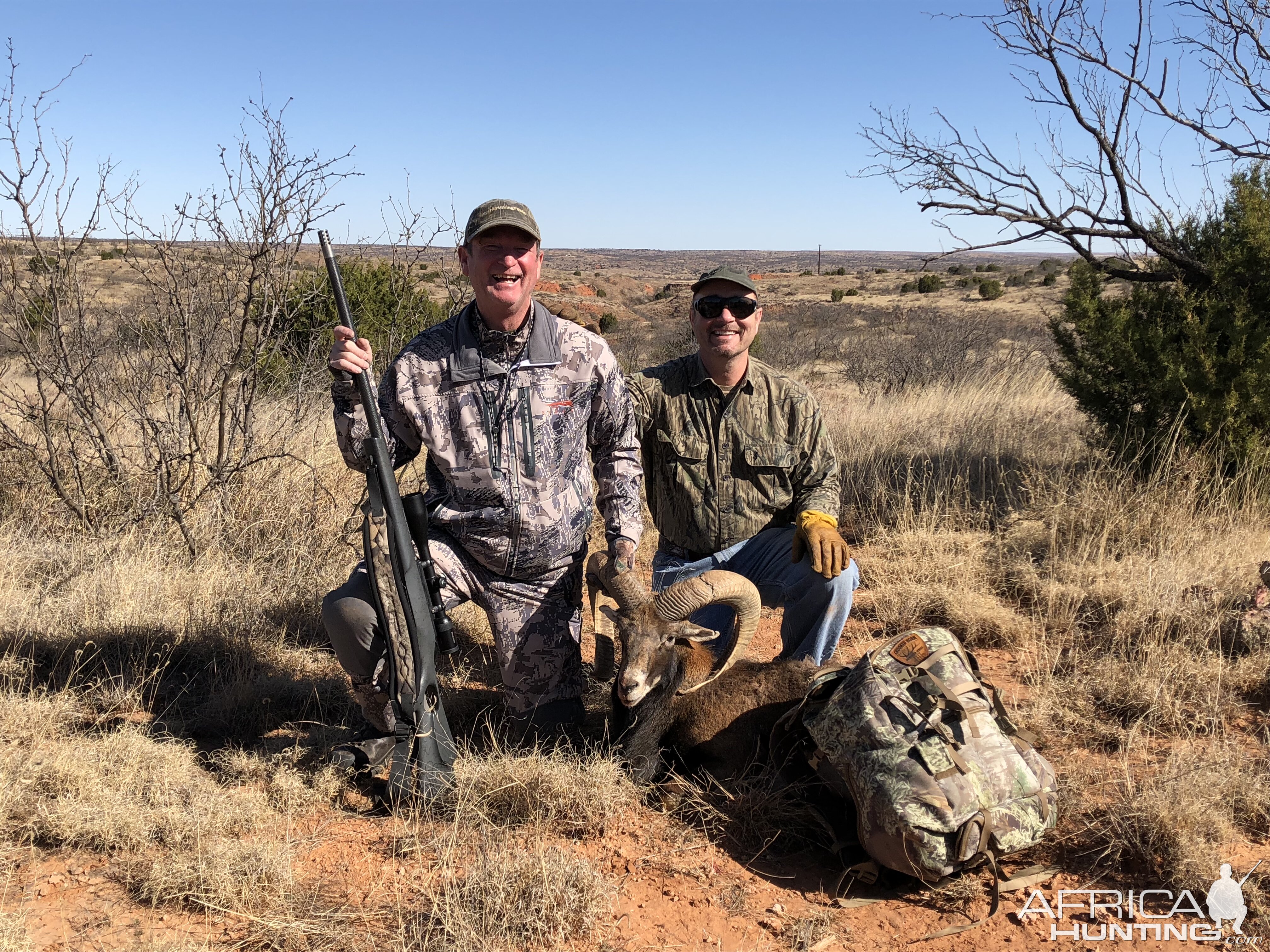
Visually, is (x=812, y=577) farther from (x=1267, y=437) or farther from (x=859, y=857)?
(x=1267, y=437)

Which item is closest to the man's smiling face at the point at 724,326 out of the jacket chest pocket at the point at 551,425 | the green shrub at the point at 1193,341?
the jacket chest pocket at the point at 551,425

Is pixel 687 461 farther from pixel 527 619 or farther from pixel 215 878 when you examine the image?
pixel 215 878

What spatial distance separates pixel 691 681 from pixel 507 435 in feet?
4.93

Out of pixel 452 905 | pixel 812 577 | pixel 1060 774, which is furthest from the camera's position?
pixel 812 577

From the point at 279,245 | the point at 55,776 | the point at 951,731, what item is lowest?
the point at 55,776

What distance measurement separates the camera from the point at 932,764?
334 cm

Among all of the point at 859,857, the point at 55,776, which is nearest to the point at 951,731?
the point at 859,857

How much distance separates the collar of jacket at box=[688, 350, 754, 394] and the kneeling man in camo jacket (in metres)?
0.61

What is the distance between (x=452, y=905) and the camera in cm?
318

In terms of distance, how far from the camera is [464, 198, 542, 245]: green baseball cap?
4.11 m

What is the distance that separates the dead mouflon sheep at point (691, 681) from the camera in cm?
409

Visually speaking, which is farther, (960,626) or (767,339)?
(767,339)

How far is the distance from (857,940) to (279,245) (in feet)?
20.1

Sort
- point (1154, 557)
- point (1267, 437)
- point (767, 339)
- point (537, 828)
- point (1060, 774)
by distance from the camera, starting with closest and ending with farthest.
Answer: point (537, 828)
point (1060, 774)
point (1154, 557)
point (1267, 437)
point (767, 339)
